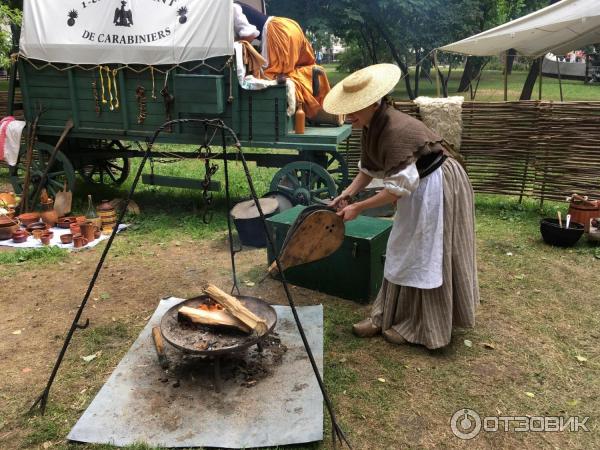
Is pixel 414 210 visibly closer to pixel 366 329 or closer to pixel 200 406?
pixel 366 329

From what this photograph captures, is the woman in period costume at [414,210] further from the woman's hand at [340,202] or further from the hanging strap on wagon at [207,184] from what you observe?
the hanging strap on wagon at [207,184]

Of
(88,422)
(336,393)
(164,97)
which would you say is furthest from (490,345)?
(164,97)

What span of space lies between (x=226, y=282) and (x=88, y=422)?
6.46 feet

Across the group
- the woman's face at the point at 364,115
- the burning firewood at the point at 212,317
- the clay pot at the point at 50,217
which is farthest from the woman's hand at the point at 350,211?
the clay pot at the point at 50,217

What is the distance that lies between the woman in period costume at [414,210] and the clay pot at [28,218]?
15.2ft

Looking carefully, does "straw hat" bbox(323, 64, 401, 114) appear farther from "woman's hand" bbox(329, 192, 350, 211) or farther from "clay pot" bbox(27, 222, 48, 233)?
"clay pot" bbox(27, 222, 48, 233)

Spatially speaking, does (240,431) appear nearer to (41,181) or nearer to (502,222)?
(502,222)

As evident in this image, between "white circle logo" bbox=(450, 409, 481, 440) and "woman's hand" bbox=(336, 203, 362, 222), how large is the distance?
1302 mm

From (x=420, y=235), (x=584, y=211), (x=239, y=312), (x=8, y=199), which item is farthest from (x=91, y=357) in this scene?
(x=584, y=211)

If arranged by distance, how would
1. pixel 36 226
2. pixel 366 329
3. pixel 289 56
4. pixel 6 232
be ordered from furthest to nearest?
pixel 36 226, pixel 289 56, pixel 6 232, pixel 366 329

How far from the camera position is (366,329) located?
3553 millimetres

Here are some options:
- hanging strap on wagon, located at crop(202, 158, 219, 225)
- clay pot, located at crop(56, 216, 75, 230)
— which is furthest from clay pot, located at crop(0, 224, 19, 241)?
hanging strap on wagon, located at crop(202, 158, 219, 225)

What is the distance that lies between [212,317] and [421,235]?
1.40 m

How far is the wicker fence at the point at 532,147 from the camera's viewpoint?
621 centimetres
